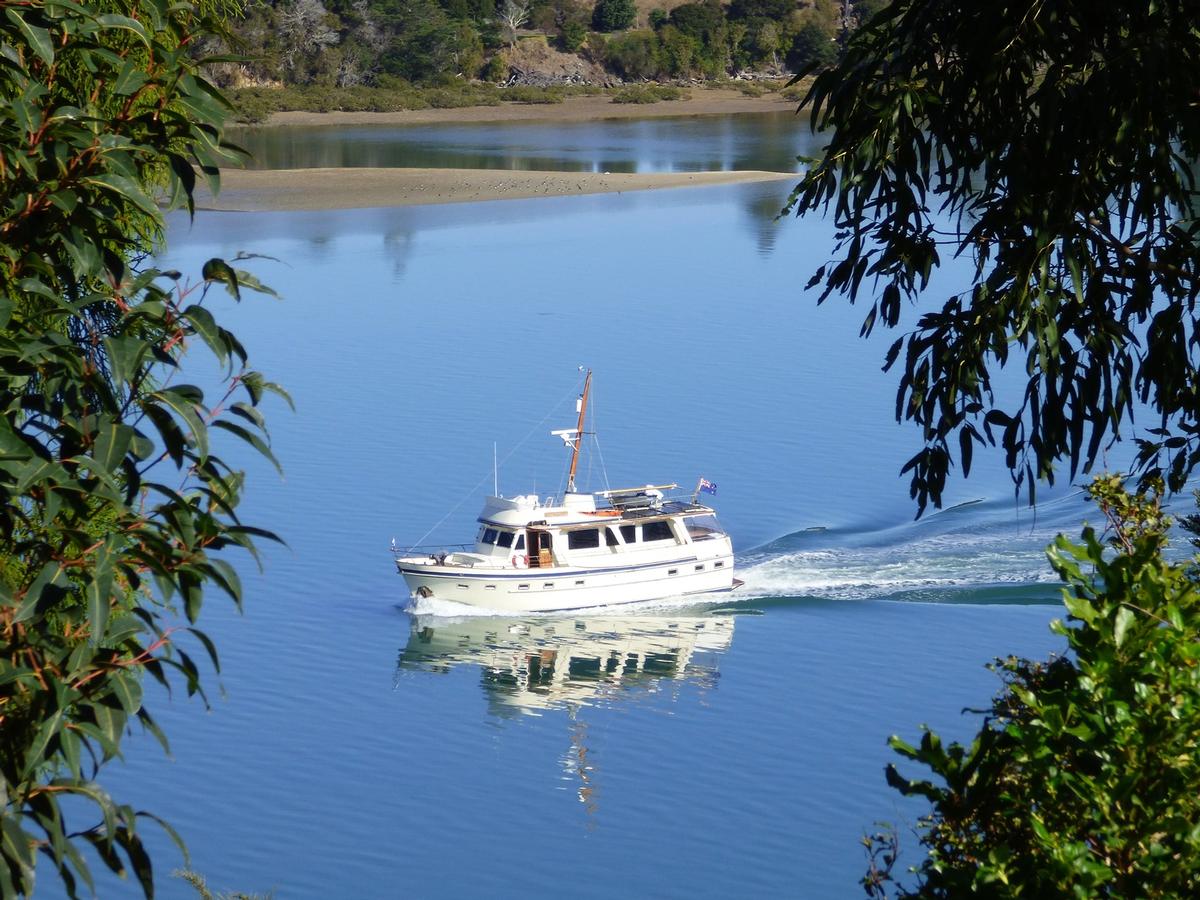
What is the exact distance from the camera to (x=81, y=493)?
5086 millimetres

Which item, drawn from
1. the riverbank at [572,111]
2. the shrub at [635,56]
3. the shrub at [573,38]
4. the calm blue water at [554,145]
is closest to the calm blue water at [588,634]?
the calm blue water at [554,145]

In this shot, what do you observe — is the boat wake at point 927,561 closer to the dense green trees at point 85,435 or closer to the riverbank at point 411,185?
the dense green trees at point 85,435

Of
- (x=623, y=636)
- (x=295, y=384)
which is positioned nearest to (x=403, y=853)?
(x=623, y=636)

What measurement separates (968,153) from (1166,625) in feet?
14.5

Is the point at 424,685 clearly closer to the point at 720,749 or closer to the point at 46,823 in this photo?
the point at 720,749

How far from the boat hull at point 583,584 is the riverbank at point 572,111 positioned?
57.1 metres

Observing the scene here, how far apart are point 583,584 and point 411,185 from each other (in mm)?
35431

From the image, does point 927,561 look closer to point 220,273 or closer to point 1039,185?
point 1039,185

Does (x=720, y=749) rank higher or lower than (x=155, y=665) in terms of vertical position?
lower

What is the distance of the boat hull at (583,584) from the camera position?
24.6 metres

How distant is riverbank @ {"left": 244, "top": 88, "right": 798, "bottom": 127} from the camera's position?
276 feet

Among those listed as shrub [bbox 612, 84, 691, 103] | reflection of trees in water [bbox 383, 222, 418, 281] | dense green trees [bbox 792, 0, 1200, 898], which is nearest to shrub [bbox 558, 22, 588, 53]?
shrub [bbox 612, 84, 691, 103]

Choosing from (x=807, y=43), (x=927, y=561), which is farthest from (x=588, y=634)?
(x=807, y=43)

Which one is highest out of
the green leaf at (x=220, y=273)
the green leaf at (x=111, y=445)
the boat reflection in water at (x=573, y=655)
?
the green leaf at (x=220, y=273)
